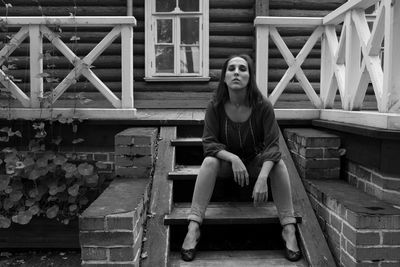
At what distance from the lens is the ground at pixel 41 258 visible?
3.57 metres

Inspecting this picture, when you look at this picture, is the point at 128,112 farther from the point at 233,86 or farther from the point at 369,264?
the point at 369,264

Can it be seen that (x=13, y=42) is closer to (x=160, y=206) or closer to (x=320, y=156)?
(x=160, y=206)

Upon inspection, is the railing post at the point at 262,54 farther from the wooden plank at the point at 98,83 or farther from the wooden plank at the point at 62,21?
the wooden plank at the point at 98,83

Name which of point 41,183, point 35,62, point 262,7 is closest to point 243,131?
point 41,183

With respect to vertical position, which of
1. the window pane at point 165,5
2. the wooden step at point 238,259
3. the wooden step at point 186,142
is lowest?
the wooden step at point 238,259

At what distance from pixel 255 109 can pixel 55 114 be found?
1935 millimetres

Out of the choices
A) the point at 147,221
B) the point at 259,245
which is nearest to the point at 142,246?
the point at 147,221

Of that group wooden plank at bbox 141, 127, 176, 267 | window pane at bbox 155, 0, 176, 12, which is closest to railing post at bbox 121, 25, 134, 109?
wooden plank at bbox 141, 127, 176, 267

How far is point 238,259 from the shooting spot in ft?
8.39

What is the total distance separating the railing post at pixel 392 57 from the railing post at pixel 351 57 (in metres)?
0.61

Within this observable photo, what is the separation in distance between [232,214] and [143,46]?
14.0ft

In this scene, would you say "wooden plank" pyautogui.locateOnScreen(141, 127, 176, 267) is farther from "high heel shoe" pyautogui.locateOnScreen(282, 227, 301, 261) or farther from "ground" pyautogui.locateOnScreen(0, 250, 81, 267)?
"ground" pyautogui.locateOnScreen(0, 250, 81, 267)

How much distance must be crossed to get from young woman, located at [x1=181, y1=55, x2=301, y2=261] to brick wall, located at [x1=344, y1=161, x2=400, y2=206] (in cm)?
56

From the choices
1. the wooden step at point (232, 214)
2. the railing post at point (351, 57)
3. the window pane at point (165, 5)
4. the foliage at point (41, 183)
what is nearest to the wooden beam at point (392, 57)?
the railing post at point (351, 57)
